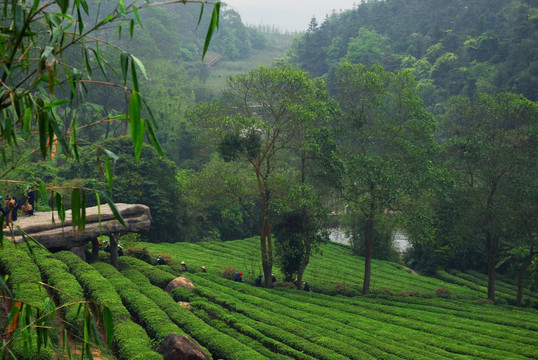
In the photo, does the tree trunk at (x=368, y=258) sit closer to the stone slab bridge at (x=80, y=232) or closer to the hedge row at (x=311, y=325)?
the hedge row at (x=311, y=325)

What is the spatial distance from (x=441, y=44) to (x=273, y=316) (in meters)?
68.0

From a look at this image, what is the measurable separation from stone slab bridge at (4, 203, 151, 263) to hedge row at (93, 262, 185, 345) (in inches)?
105

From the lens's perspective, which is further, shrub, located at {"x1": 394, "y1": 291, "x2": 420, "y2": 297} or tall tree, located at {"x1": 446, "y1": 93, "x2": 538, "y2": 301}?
shrub, located at {"x1": 394, "y1": 291, "x2": 420, "y2": 297}

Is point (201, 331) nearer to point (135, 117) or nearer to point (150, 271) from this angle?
point (150, 271)

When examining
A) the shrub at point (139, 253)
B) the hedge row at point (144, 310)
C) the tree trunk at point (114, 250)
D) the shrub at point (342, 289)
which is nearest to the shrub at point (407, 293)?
the shrub at point (342, 289)

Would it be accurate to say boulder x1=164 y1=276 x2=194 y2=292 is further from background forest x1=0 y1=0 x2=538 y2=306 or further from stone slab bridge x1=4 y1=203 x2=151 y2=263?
background forest x1=0 y1=0 x2=538 y2=306

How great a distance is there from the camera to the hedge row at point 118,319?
562 inches

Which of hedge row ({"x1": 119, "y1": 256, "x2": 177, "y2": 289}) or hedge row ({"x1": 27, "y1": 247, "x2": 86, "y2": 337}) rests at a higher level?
hedge row ({"x1": 27, "y1": 247, "x2": 86, "y2": 337})

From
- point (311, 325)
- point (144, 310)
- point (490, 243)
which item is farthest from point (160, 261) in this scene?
point (490, 243)

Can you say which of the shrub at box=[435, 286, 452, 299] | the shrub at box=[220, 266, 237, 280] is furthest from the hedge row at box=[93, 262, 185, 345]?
the shrub at box=[435, 286, 452, 299]

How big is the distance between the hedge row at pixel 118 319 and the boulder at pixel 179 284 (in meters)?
3.77

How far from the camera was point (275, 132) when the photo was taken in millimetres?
26797

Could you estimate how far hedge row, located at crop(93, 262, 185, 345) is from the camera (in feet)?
54.7

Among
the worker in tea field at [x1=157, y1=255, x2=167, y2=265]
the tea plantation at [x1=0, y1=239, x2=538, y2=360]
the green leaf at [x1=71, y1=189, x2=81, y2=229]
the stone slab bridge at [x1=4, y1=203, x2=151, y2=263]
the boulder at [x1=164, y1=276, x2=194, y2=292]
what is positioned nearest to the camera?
the green leaf at [x1=71, y1=189, x2=81, y2=229]
